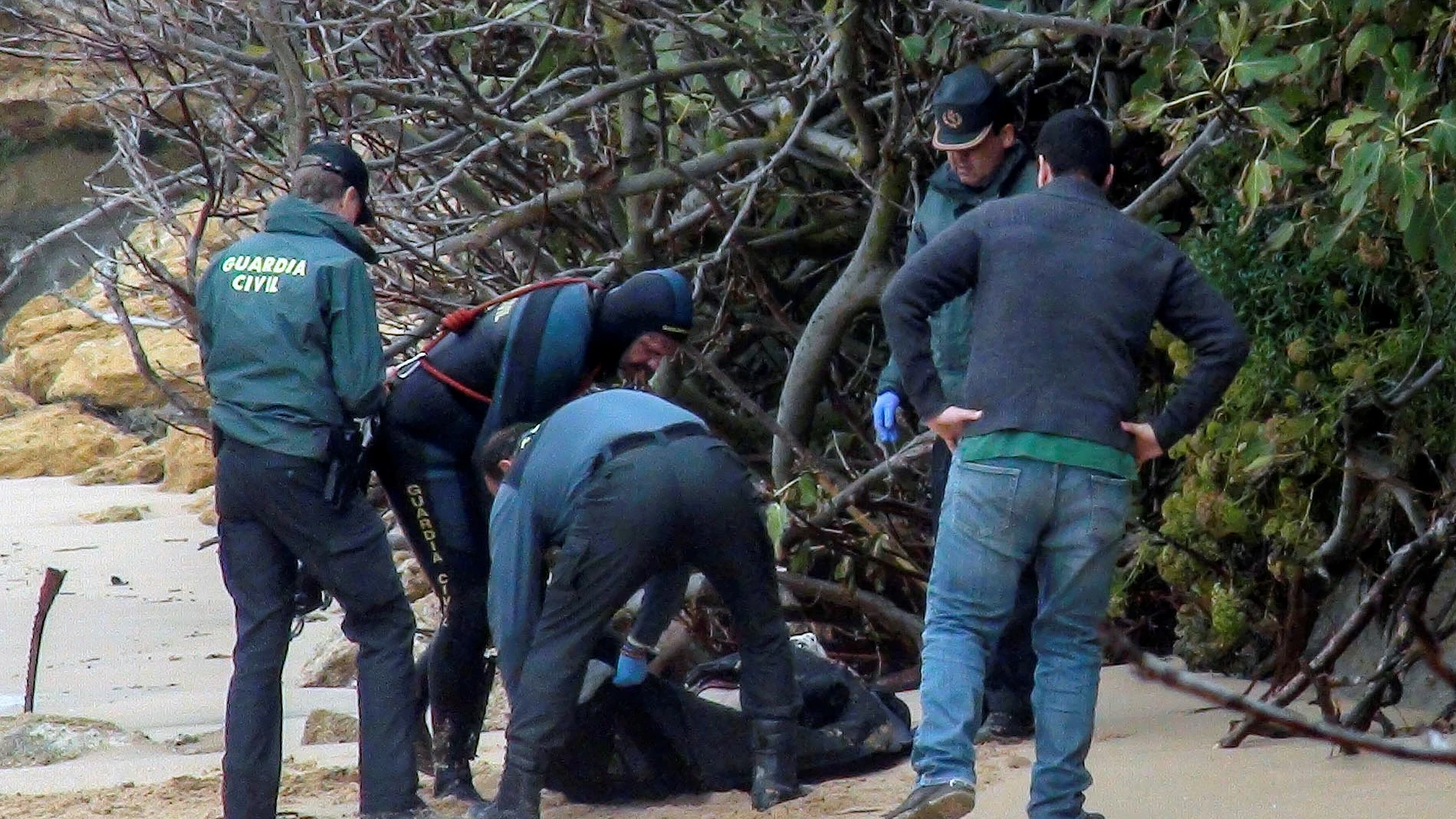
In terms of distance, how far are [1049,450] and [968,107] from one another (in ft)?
4.30

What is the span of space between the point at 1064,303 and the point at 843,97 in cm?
255

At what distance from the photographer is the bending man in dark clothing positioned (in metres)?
4.24

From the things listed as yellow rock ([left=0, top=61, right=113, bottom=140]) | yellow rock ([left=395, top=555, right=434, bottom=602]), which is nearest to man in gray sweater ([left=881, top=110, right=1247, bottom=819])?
yellow rock ([left=395, top=555, right=434, bottom=602])

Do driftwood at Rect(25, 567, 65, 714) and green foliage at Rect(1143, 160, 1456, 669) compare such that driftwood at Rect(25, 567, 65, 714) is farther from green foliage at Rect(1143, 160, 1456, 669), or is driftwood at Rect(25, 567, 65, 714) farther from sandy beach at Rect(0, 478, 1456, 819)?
green foliage at Rect(1143, 160, 1456, 669)

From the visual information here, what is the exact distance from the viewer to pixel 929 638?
3.83 metres

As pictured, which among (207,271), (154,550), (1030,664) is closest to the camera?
(207,271)

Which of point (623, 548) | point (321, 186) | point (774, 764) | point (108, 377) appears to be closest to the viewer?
point (623, 548)

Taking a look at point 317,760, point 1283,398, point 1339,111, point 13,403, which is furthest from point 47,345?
point 1339,111

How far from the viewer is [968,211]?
15.2 feet

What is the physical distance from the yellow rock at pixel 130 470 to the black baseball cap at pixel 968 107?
47.1ft

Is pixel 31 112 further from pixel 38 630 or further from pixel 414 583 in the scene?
pixel 38 630

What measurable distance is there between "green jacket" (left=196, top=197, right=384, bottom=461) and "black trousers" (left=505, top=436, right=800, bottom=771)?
701 millimetres

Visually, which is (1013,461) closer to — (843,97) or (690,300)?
(690,300)

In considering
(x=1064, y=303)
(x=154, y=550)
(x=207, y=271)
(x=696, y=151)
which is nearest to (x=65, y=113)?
(x=154, y=550)
